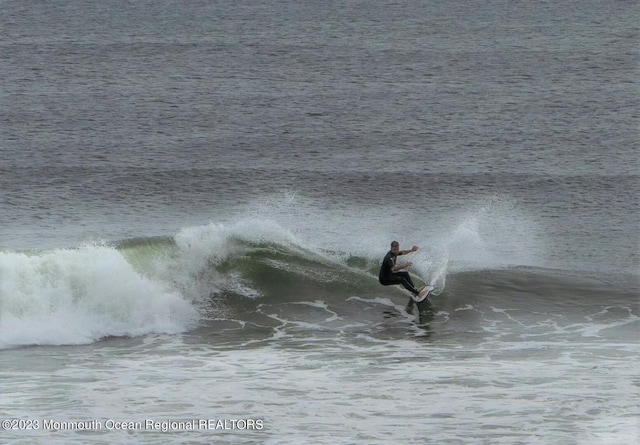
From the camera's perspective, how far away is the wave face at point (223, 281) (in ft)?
74.9

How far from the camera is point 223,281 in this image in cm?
2627

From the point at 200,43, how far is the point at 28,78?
13.5 metres

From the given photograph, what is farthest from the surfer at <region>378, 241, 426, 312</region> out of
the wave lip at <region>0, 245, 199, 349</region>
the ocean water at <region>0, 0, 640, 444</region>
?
the wave lip at <region>0, 245, 199, 349</region>

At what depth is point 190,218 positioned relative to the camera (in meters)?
38.4

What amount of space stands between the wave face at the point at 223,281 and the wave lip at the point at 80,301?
0.07 ft

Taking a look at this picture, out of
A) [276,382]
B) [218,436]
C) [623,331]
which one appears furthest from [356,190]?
[218,436]

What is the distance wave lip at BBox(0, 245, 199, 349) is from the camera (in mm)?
21906

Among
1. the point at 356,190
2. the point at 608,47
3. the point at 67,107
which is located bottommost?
the point at 356,190

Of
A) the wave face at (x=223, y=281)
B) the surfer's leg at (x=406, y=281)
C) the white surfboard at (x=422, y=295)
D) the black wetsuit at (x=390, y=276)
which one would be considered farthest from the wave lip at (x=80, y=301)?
the white surfboard at (x=422, y=295)

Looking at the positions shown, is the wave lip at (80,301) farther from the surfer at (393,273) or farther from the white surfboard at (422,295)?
the white surfboard at (422,295)

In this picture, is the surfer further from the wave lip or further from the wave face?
the wave lip

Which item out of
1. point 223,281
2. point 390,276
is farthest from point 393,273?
point 223,281

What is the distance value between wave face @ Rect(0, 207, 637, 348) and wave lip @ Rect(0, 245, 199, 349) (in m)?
0.02

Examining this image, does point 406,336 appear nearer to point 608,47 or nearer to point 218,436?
point 218,436
